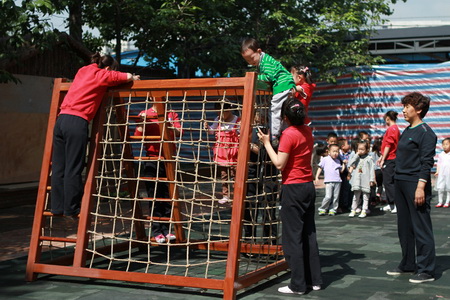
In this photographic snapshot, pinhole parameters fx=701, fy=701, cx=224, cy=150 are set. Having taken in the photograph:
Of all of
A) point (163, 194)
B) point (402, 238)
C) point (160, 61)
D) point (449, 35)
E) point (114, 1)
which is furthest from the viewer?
point (449, 35)

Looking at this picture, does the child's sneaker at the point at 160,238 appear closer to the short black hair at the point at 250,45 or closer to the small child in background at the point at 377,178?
the short black hair at the point at 250,45

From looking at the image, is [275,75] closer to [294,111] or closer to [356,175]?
[294,111]

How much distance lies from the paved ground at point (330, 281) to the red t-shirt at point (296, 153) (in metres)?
0.95

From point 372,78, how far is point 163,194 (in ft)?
34.5

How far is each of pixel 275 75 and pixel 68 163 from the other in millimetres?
1975

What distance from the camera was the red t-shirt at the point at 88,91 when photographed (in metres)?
Result: 6.20

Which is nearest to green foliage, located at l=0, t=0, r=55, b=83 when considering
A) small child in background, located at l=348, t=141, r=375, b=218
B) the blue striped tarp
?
small child in background, located at l=348, t=141, r=375, b=218

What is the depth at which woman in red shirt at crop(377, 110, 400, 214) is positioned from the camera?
10414 millimetres

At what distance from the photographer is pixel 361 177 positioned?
10.9 metres

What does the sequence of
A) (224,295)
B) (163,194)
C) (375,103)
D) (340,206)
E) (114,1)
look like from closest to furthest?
(224,295), (163,194), (340,206), (114,1), (375,103)

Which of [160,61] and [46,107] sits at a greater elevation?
[160,61]

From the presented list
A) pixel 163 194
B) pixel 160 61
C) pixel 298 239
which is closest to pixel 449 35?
pixel 160 61

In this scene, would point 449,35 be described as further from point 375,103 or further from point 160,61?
point 160,61

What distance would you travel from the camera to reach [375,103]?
672 inches
